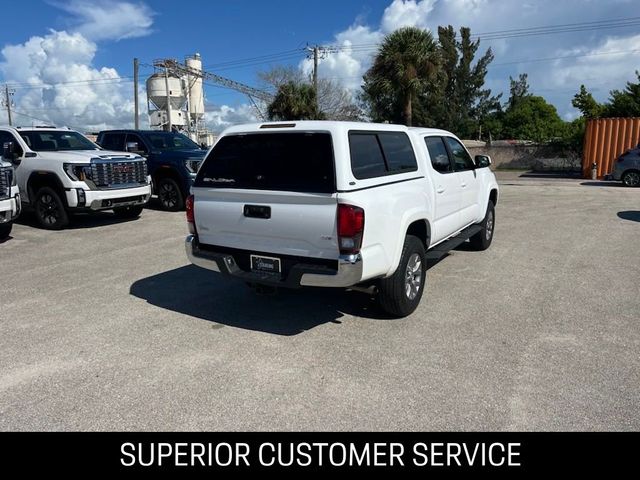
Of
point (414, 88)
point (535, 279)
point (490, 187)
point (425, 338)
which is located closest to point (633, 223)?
point (490, 187)

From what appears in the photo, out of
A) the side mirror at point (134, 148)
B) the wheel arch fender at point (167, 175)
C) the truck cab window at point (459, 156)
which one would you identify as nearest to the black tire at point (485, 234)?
the truck cab window at point (459, 156)

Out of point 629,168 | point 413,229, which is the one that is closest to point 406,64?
point 629,168

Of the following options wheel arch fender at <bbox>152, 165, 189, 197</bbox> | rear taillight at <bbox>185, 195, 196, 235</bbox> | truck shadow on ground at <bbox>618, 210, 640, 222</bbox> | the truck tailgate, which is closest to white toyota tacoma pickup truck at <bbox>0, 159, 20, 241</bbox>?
wheel arch fender at <bbox>152, 165, 189, 197</bbox>

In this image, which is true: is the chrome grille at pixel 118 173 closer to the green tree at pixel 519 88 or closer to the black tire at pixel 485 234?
the black tire at pixel 485 234

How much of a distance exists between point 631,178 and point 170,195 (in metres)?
16.1

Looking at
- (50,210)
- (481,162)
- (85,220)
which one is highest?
(481,162)

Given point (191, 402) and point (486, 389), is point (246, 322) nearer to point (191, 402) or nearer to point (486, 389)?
point (191, 402)

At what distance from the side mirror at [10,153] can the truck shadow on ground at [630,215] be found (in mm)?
12889

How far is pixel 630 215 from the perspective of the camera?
36.6ft

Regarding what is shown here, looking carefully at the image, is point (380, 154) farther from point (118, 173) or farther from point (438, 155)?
point (118, 173)

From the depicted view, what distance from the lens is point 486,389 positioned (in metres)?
3.48

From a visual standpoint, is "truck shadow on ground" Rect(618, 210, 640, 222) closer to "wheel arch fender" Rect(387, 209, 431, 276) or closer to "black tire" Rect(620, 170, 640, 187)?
"black tire" Rect(620, 170, 640, 187)

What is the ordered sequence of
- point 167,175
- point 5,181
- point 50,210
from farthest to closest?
point 167,175 < point 50,210 < point 5,181

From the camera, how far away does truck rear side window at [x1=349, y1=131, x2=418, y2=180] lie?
4301 mm
